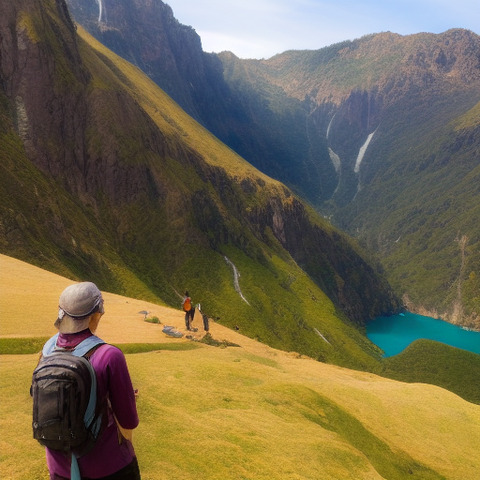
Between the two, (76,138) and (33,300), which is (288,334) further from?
(33,300)

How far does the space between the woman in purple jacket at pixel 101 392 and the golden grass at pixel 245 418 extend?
4.83m

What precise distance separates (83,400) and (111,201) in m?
145

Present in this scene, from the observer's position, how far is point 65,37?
145 metres

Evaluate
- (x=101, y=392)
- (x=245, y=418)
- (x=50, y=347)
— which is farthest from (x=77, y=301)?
(x=245, y=418)

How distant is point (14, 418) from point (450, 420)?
96.3ft

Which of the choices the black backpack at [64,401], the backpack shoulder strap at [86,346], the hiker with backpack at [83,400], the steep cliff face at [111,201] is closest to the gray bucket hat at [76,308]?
the hiker with backpack at [83,400]

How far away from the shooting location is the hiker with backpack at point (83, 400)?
21.4 feet

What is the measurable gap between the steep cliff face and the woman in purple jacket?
7442cm

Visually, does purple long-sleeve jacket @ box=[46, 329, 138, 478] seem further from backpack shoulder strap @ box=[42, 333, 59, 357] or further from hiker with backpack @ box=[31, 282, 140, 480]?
backpack shoulder strap @ box=[42, 333, 59, 357]

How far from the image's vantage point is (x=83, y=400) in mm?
6625

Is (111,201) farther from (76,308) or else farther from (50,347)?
(76,308)

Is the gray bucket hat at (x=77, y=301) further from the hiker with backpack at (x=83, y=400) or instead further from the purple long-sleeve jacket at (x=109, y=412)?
the purple long-sleeve jacket at (x=109, y=412)

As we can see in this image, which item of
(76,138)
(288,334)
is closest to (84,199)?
(76,138)

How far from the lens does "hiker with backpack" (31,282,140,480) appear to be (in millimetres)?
6508
